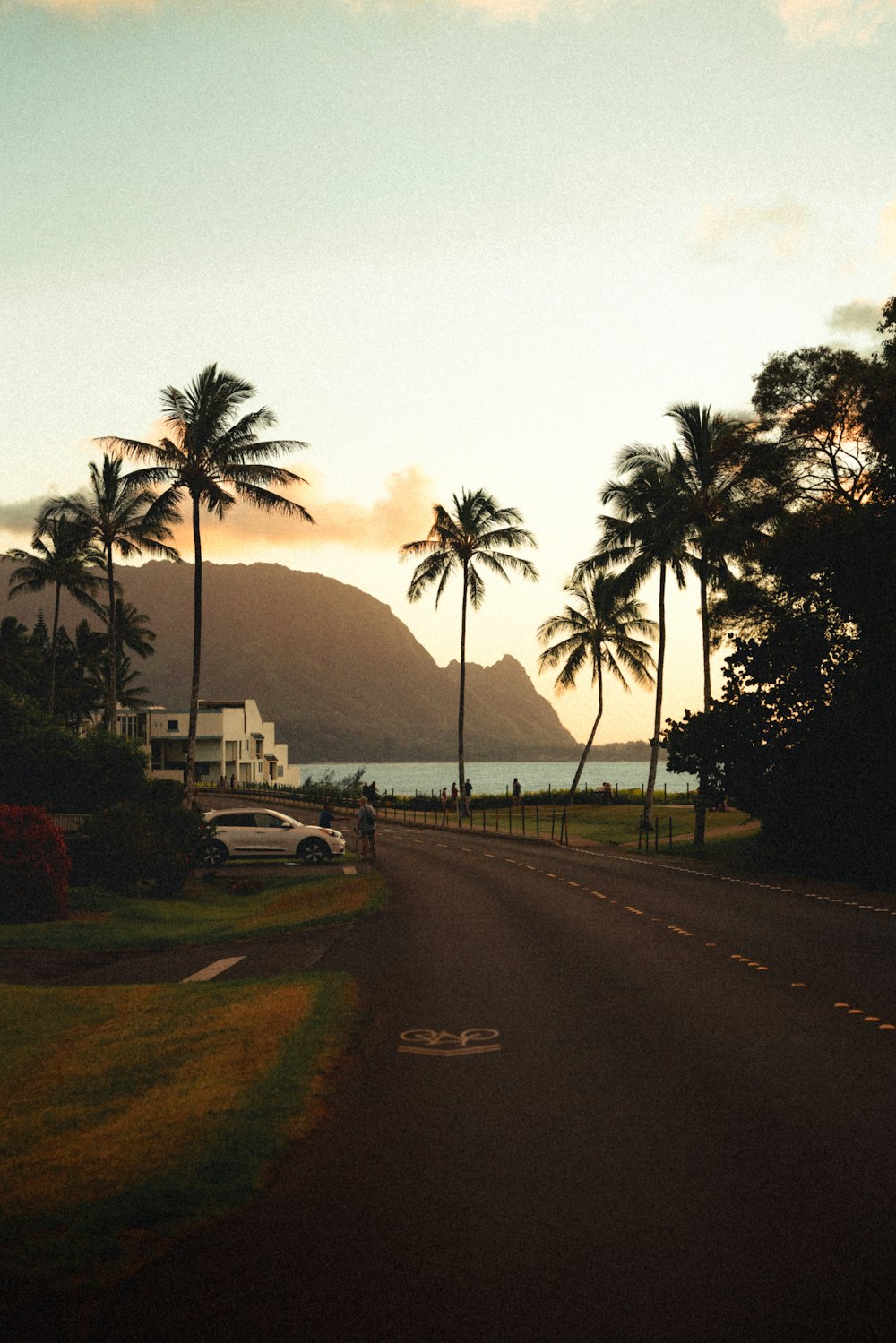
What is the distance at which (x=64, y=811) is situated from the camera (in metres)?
32.8

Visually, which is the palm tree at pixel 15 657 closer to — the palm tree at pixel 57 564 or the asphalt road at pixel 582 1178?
the palm tree at pixel 57 564

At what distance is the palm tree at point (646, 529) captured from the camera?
134ft

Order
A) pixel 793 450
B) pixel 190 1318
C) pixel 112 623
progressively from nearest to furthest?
pixel 190 1318 < pixel 793 450 < pixel 112 623

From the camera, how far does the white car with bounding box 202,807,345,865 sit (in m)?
32.5

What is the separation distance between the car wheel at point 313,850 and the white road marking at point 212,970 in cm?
1716

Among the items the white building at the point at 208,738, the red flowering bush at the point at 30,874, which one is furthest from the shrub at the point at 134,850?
the white building at the point at 208,738

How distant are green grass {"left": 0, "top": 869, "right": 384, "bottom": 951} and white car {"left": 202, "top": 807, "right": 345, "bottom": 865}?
13.2ft

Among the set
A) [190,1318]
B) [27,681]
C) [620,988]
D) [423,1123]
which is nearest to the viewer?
[190,1318]

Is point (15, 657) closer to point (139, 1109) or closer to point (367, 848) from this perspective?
point (367, 848)

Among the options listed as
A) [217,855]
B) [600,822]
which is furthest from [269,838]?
[600,822]

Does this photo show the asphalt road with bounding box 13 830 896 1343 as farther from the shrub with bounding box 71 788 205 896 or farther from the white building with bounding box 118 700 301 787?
the white building with bounding box 118 700 301 787

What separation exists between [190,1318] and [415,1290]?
897 mm

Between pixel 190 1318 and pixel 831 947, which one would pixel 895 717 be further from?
pixel 190 1318

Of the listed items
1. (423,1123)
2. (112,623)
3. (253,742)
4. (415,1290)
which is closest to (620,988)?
(423,1123)
